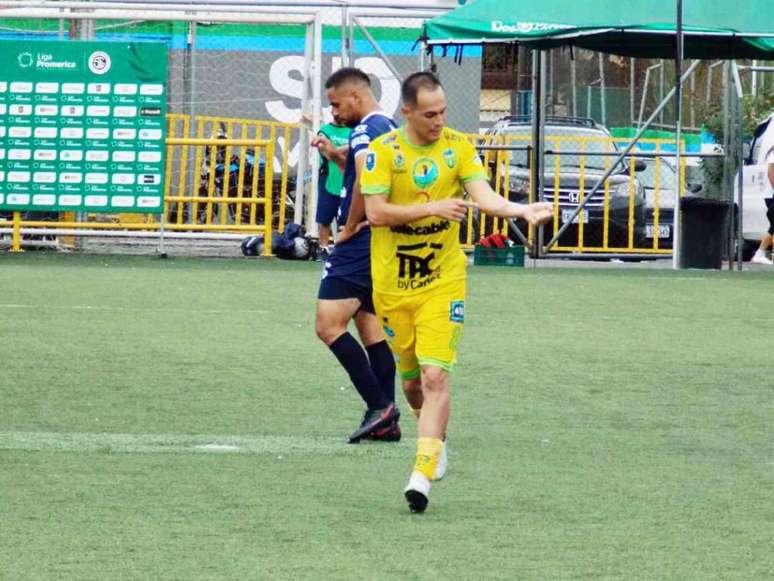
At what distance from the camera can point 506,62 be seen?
1773 inches

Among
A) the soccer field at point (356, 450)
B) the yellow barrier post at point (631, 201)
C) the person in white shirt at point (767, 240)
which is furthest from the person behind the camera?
the yellow barrier post at point (631, 201)

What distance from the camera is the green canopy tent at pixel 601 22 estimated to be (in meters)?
20.9

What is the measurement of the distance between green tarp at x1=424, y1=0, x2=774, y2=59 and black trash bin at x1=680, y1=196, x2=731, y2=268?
188cm

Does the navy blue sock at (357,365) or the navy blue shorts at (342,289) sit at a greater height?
the navy blue shorts at (342,289)

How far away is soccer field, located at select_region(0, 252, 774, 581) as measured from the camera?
6.09 meters

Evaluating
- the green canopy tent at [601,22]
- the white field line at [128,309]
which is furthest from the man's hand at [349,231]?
the green canopy tent at [601,22]

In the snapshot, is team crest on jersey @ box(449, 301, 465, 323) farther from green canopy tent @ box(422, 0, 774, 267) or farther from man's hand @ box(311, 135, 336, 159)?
green canopy tent @ box(422, 0, 774, 267)

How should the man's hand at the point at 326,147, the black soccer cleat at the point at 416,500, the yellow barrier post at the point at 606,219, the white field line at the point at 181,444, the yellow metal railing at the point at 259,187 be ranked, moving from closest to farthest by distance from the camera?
1. the black soccer cleat at the point at 416,500
2. the white field line at the point at 181,444
3. the man's hand at the point at 326,147
4. the yellow metal railing at the point at 259,187
5. the yellow barrier post at the point at 606,219

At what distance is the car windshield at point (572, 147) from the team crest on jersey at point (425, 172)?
54.4 feet

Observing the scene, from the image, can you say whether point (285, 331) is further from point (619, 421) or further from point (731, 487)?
point (731, 487)

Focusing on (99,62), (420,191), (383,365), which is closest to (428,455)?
(420,191)

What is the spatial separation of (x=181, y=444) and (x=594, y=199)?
16045 mm

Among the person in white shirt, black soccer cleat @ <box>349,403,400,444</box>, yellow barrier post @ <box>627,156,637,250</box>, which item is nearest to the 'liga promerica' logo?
yellow barrier post @ <box>627,156,637,250</box>

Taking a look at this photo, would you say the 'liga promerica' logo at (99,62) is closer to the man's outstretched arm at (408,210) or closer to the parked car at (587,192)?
the parked car at (587,192)
